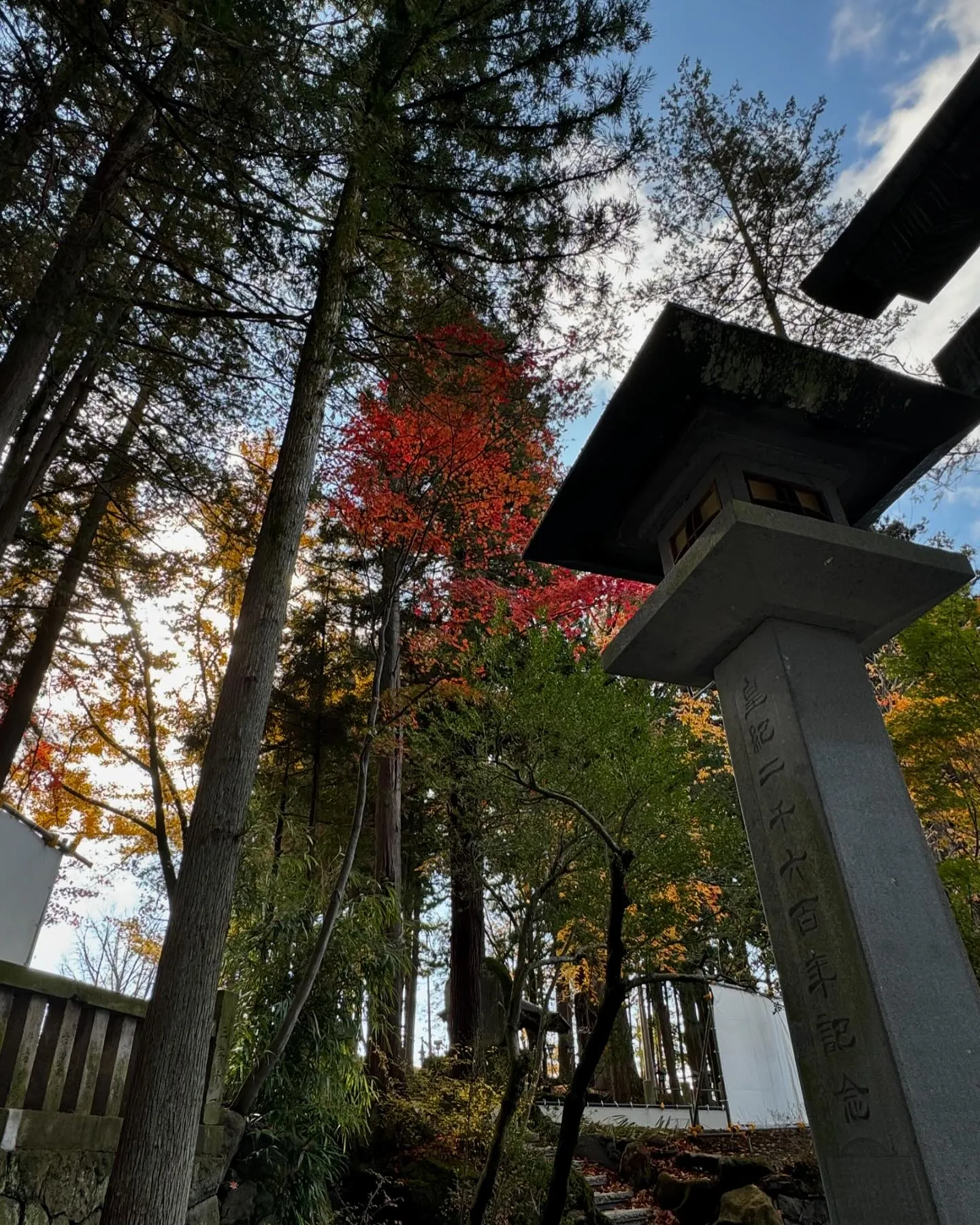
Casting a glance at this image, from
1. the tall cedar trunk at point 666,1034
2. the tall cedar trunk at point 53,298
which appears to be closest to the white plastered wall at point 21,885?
the tall cedar trunk at point 53,298

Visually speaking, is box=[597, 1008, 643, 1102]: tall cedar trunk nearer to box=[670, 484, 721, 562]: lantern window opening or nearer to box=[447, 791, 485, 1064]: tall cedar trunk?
box=[447, 791, 485, 1064]: tall cedar trunk

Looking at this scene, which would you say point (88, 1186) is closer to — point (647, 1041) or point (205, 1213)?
point (205, 1213)

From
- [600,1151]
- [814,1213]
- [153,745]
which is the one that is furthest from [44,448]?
[600,1151]

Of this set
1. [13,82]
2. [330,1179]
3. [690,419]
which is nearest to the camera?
[690,419]

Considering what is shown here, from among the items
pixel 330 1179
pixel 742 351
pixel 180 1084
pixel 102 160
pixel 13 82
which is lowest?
pixel 330 1179

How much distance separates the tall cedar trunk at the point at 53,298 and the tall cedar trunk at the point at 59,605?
2037 mm

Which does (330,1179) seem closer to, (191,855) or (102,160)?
(191,855)

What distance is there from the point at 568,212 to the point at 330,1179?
8410mm

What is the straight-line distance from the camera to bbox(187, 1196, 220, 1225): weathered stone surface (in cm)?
390

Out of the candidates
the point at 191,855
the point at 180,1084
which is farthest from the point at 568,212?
the point at 180,1084

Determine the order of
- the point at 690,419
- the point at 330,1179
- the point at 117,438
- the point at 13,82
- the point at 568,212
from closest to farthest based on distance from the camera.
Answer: the point at 690,419 → the point at 13,82 → the point at 330,1179 → the point at 568,212 → the point at 117,438

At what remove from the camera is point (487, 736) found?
604 centimetres

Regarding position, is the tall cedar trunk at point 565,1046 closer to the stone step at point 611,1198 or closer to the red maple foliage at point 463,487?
the stone step at point 611,1198

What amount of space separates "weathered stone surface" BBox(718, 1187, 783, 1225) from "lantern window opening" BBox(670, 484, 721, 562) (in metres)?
6.31
